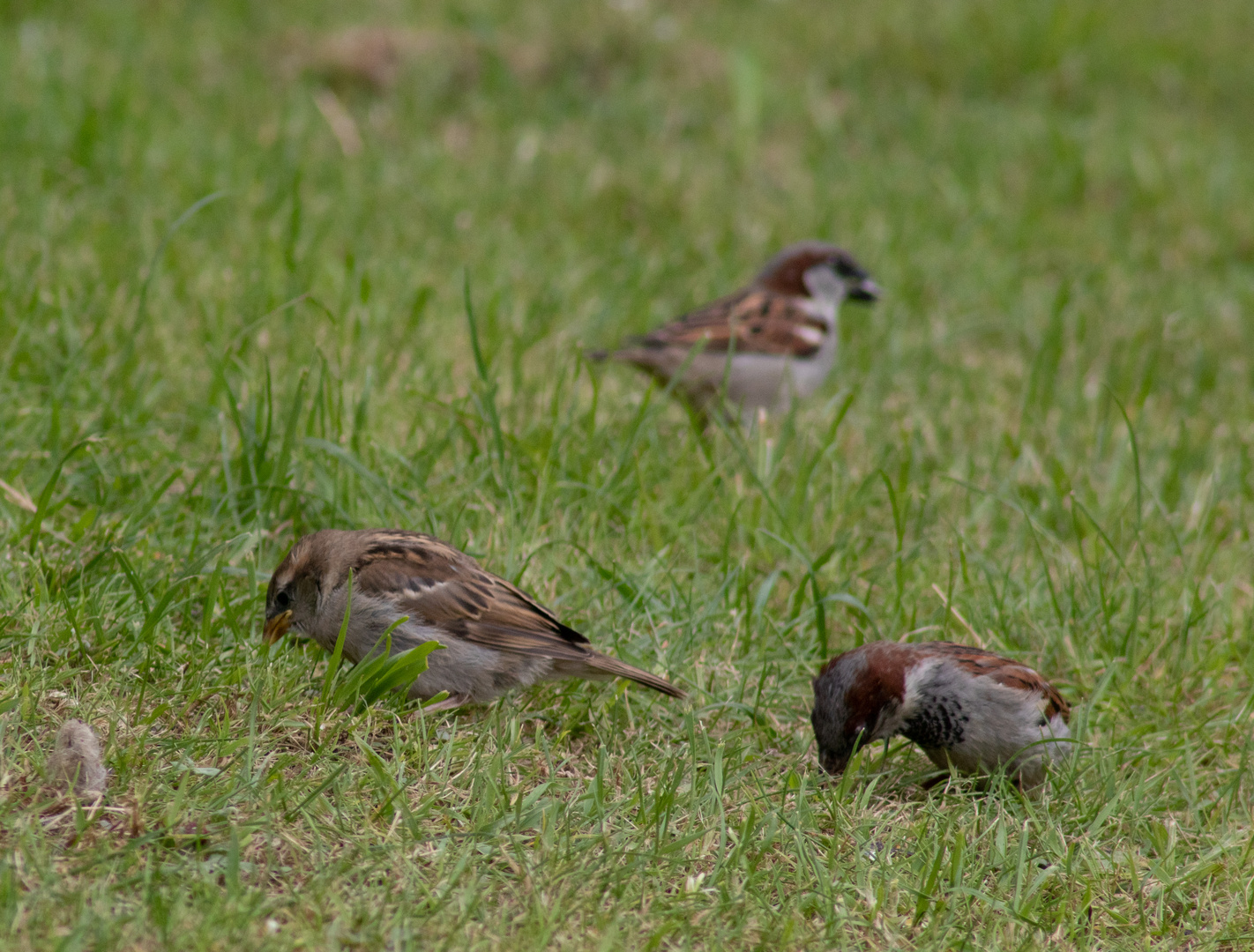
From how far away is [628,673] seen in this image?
3.92 meters

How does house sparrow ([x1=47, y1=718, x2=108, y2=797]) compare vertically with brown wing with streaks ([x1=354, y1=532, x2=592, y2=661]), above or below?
below

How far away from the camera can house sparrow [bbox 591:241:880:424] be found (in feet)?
20.1

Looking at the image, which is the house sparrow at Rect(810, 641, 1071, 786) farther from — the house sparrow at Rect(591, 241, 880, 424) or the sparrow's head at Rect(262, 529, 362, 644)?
the house sparrow at Rect(591, 241, 880, 424)

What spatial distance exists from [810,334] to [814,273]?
50 centimetres

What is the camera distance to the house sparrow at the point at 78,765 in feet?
10.4

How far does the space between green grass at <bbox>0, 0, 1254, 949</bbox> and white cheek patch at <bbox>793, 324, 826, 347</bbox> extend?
311 mm

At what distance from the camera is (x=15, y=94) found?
7492 millimetres

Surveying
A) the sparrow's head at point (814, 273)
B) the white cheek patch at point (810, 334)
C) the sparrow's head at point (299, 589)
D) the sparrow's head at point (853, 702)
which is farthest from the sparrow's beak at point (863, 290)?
the sparrow's head at point (299, 589)

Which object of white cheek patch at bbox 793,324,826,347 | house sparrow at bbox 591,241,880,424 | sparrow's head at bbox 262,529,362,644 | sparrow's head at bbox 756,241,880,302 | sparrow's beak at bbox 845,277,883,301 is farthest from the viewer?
sparrow's beak at bbox 845,277,883,301

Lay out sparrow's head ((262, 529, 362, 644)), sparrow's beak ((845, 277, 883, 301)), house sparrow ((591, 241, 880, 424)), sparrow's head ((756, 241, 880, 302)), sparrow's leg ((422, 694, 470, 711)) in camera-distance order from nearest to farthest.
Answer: sparrow's leg ((422, 694, 470, 711)) → sparrow's head ((262, 529, 362, 644)) → house sparrow ((591, 241, 880, 424)) → sparrow's head ((756, 241, 880, 302)) → sparrow's beak ((845, 277, 883, 301))

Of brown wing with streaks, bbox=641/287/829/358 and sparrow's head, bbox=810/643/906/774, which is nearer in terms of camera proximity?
sparrow's head, bbox=810/643/906/774

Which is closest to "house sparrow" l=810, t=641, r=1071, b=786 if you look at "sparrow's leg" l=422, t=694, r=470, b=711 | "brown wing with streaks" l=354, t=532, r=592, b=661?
"brown wing with streaks" l=354, t=532, r=592, b=661

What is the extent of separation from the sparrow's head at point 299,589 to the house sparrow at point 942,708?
1.41 metres

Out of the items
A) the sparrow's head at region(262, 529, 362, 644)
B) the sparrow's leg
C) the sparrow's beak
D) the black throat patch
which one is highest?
the sparrow's beak
